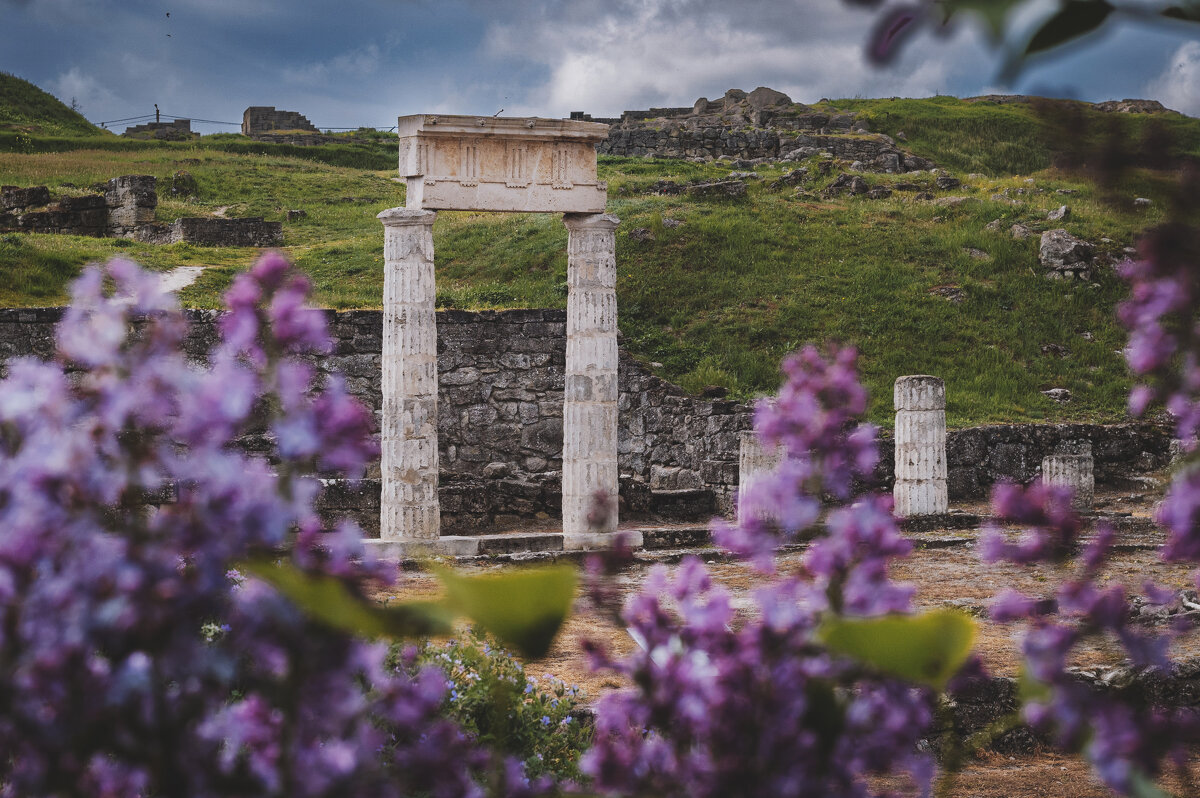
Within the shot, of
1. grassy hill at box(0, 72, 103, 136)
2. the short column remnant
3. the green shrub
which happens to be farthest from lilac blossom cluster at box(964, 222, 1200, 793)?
grassy hill at box(0, 72, 103, 136)

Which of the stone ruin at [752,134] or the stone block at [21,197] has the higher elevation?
the stone ruin at [752,134]

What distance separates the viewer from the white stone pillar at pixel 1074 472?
13.7 metres

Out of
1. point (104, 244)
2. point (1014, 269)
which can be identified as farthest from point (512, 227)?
point (1014, 269)

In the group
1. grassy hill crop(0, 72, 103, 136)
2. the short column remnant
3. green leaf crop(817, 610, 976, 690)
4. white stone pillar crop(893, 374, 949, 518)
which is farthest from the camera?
grassy hill crop(0, 72, 103, 136)

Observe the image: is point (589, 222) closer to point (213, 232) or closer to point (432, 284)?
point (432, 284)

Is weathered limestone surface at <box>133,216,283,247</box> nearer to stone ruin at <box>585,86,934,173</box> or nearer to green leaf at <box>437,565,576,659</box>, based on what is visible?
stone ruin at <box>585,86,934,173</box>

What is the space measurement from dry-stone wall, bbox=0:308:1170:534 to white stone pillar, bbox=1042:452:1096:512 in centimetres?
116

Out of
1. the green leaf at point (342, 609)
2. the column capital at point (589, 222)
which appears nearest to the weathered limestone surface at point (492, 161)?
the column capital at point (589, 222)

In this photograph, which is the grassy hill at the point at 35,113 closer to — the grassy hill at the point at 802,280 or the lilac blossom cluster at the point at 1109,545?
the grassy hill at the point at 802,280

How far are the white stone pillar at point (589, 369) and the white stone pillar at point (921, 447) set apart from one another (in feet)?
10.5

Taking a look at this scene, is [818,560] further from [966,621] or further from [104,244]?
[104,244]

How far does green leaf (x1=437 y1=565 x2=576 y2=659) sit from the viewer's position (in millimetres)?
911

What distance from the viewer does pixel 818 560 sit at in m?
1.08

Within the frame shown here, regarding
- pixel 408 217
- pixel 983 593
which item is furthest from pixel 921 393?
pixel 408 217
